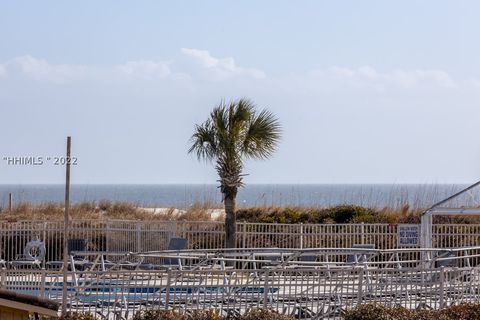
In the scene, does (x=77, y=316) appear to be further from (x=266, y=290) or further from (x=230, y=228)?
(x=230, y=228)

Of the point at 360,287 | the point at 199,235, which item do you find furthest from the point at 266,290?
the point at 199,235

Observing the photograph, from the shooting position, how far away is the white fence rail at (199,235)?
28.4 m

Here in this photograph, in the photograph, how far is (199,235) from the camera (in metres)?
29.6

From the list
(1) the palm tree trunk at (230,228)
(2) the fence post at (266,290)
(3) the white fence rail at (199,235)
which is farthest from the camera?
(3) the white fence rail at (199,235)

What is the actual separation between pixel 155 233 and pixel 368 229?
21.2ft

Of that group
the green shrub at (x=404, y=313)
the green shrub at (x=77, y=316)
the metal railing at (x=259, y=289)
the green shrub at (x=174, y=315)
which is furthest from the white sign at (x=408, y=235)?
the green shrub at (x=77, y=316)

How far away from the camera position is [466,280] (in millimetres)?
17312

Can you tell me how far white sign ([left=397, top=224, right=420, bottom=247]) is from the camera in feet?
87.9

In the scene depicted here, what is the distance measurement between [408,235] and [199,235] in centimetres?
634

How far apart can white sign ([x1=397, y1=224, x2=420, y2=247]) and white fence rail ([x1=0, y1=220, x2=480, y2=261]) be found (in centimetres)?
97

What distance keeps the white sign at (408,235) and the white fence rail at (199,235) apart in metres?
0.97

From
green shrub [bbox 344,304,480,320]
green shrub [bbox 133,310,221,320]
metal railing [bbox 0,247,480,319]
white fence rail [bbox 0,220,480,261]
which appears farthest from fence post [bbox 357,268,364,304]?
white fence rail [bbox 0,220,480,261]

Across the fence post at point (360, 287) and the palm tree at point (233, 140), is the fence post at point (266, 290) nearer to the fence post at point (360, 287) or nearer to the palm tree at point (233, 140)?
the fence post at point (360, 287)

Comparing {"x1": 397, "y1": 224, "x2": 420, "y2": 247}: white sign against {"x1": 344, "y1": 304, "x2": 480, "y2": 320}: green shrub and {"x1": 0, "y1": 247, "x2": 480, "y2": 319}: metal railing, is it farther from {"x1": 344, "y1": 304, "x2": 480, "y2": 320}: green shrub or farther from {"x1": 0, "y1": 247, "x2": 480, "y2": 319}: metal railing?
{"x1": 344, "y1": 304, "x2": 480, "y2": 320}: green shrub
